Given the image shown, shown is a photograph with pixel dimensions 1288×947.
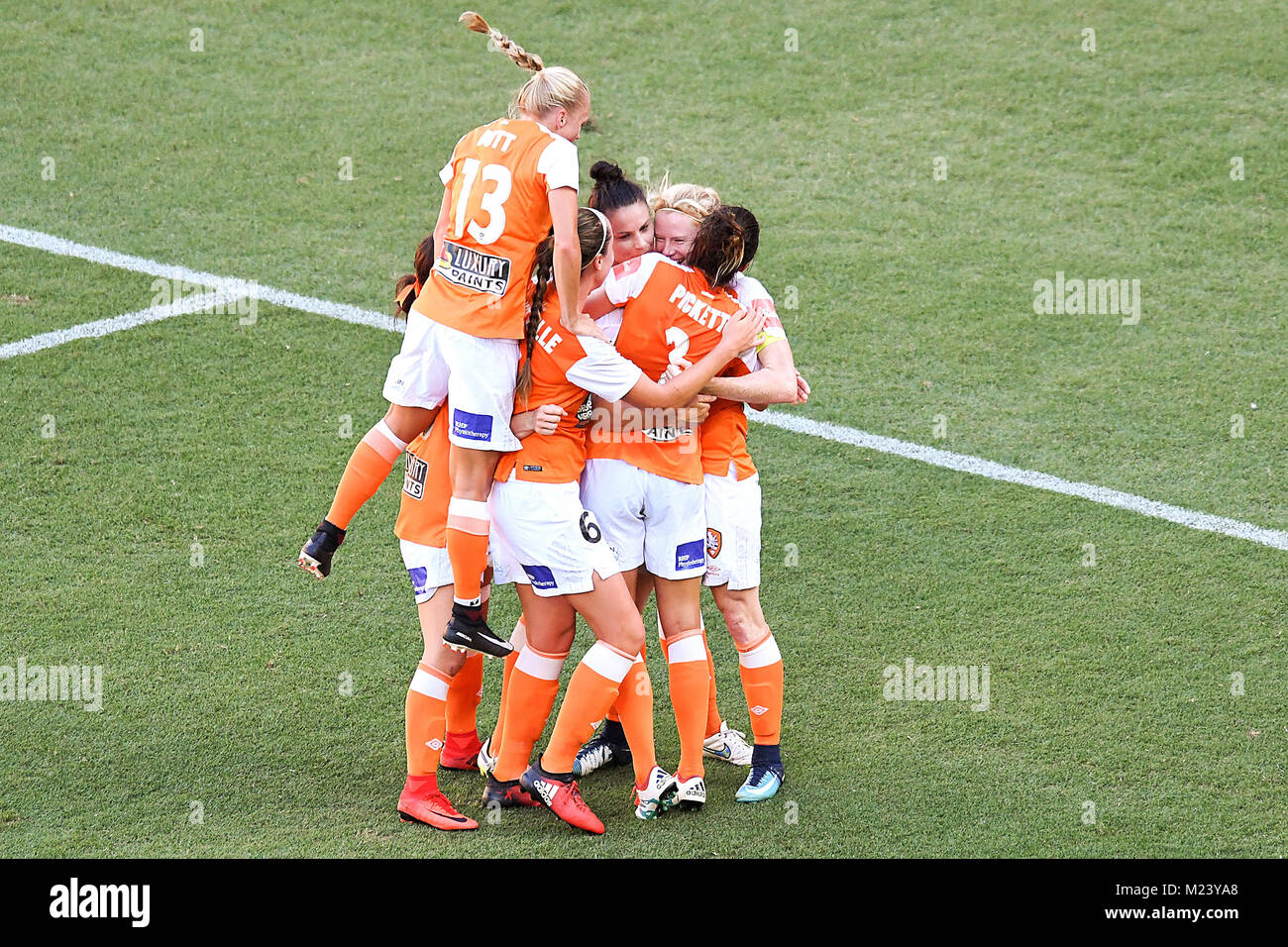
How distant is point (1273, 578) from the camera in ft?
20.7

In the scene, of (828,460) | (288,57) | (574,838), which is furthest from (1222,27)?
(574,838)

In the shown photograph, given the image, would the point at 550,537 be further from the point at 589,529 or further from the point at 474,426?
the point at 474,426

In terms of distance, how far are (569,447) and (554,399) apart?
159mm

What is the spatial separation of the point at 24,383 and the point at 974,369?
192 inches

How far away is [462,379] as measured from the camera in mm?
4742

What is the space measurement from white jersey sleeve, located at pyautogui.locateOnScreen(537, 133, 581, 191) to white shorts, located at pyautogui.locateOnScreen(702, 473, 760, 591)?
3.55ft

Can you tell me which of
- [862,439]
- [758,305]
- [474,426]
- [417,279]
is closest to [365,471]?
[474,426]

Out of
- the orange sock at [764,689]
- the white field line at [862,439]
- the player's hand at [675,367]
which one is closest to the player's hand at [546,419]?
the player's hand at [675,367]

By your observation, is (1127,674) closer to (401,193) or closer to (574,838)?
(574,838)

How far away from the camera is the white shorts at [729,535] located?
5.04 metres

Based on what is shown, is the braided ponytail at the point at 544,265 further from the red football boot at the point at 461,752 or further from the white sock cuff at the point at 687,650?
the red football boot at the point at 461,752

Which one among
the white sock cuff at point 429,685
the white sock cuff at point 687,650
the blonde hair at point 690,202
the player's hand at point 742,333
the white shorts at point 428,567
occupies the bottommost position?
the white sock cuff at point 429,685

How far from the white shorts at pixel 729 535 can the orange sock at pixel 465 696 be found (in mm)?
849

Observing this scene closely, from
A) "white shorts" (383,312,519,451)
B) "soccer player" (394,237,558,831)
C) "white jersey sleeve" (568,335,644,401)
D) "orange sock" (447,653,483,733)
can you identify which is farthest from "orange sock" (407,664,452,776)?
"white jersey sleeve" (568,335,644,401)
